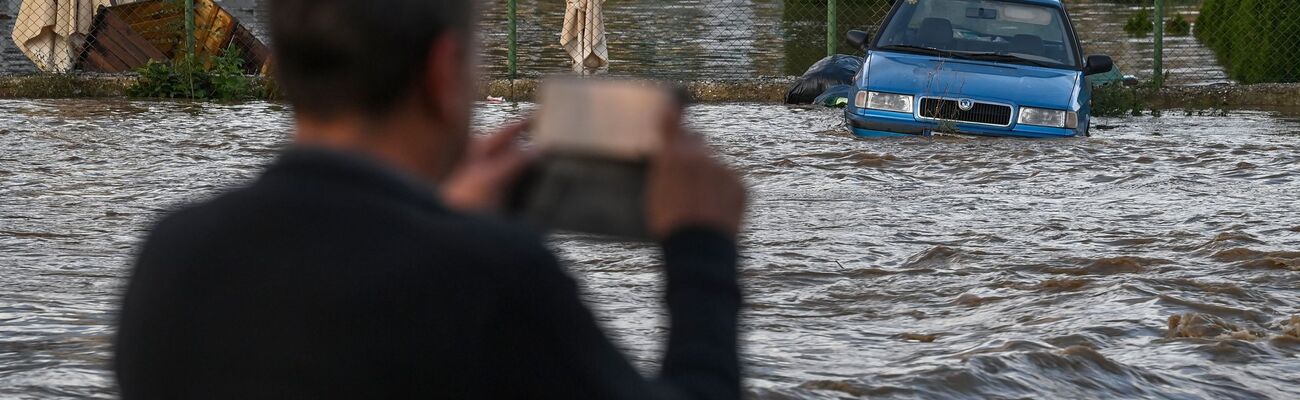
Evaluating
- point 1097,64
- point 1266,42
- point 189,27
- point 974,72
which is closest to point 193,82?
point 189,27

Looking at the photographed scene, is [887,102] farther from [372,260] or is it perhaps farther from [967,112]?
[372,260]

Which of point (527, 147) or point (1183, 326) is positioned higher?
point (527, 147)

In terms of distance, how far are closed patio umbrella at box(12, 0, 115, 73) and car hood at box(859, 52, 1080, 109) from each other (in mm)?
A: 8163

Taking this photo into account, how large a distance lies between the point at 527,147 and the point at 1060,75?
409 inches

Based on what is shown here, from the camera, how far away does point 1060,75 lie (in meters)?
11.6

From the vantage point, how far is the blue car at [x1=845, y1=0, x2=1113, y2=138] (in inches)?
445

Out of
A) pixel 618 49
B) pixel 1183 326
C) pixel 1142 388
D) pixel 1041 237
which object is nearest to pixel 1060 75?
pixel 1041 237

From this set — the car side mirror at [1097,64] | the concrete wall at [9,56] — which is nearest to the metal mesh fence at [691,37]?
the car side mirror at [1097,64]

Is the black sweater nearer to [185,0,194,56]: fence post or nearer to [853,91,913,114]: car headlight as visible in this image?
[853,91,913,114]: car headlight

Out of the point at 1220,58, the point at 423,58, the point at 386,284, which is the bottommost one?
the point at 1220,58

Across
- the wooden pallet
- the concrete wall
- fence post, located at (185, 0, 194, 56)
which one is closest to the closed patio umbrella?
the wooden pallet

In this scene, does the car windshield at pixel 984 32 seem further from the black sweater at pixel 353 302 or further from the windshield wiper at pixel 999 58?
the black sweater at pixel 353 302

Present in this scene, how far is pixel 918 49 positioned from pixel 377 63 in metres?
10.8

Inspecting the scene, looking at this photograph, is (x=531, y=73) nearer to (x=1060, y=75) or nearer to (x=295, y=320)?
(x=1060, y=75)
